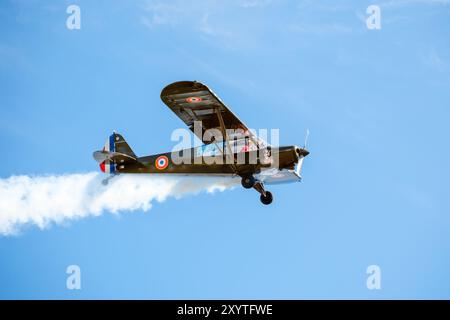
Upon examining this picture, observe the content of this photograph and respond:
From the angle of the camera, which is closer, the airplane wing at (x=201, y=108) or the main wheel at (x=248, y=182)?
the airplane wing at (x=201, y=108)

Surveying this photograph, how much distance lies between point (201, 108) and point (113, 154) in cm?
331

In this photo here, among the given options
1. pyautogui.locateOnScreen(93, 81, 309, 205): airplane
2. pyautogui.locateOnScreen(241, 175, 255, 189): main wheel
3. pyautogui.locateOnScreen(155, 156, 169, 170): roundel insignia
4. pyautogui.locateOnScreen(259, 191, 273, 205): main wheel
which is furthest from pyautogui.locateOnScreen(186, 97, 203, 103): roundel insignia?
pyautogui.locateOnScreen(259, 191, 273, 205): main wheel

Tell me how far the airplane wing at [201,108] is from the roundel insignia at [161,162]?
1.17 m

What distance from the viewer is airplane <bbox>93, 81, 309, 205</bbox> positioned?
1666 cm

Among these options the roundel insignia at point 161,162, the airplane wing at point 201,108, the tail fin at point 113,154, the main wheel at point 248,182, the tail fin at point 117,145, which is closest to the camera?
the airplane wing at point 201,108

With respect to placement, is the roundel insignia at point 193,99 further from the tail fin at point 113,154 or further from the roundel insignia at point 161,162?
the tail fin at point 113,154

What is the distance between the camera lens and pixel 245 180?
17047 millimetres

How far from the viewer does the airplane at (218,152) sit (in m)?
16.7

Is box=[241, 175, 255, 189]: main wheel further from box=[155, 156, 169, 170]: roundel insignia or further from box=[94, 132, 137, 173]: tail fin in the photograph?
box=[94, 132, 137, 173]: tail fin

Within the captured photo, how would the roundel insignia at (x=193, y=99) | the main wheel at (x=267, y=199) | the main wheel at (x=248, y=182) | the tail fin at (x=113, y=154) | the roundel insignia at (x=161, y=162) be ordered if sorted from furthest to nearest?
1. the tail fin at (x=113, y=154)
2. the roundel insignia at (x=161, y=162)
3. the main wheel at (x=267, y=199)
4. the main wheel at (x=248, y=182)
5. the roundel insignia at (x=193, y=99)

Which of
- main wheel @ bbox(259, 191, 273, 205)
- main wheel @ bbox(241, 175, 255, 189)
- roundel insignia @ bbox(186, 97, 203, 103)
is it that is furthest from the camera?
main wheel @ bbox(259, 191, 273, 205)

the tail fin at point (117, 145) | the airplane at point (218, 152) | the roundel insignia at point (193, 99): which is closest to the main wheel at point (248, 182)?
the airplane at point (218, 152)

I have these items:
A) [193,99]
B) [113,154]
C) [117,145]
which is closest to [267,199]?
[193,99]
